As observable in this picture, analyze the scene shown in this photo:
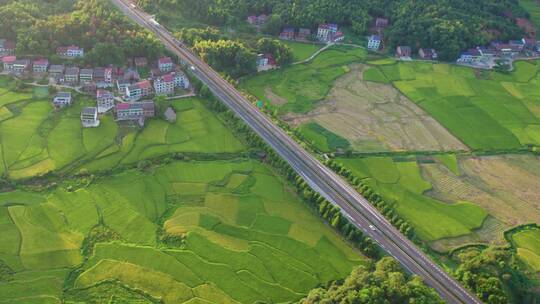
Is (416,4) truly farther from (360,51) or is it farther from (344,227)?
(344,227)

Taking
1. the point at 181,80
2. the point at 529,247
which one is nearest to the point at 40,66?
the point at 181,80

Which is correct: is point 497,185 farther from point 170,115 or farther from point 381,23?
point 381,23

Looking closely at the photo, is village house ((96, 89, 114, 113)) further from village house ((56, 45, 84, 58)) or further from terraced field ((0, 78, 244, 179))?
village house ((56, 45, 84, 58))

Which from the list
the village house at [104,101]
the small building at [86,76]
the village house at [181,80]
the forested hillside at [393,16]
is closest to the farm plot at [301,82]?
the village house at [181,80]

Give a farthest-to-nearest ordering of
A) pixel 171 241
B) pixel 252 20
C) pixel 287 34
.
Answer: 1. pixel 252 20
2. pixel 287 34
3. pixel 171 241

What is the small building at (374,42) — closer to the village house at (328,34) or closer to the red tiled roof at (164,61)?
the village house at (328,34)
